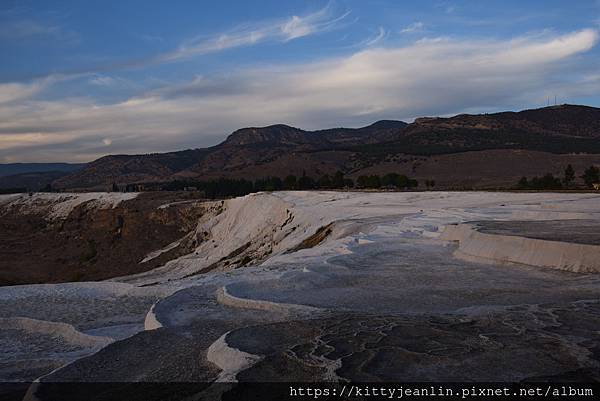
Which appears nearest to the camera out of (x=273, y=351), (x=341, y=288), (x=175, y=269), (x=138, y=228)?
(x=273, y=351)

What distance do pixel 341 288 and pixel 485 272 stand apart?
243 cm

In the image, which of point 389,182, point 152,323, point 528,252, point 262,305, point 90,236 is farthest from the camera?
point 389,182

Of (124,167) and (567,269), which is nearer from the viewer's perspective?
(567,269)

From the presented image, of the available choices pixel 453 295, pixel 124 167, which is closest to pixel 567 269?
pixel 453 295

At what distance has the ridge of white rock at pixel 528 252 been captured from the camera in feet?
30.4

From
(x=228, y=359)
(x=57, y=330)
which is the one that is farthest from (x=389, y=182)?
(x=228, y=359)

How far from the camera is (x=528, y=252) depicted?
10297mm

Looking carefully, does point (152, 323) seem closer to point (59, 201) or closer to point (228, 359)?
point (228, 359)

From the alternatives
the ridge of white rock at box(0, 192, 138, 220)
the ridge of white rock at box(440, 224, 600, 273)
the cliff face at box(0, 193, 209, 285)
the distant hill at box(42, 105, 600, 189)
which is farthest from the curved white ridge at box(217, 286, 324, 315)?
the distant hill at box(42, 105, 600, 189)

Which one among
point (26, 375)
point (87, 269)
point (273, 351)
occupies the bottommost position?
point (87, 269)

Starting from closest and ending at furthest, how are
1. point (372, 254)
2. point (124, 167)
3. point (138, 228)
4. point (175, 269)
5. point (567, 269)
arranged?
point (567, 269) → point (372, 254) → point (175, 269) → point (138, 228) → point (124, 167)

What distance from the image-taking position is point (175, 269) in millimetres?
33562

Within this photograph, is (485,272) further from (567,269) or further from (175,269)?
(175,269)

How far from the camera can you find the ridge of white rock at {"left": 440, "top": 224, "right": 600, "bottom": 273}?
9.27 meters
